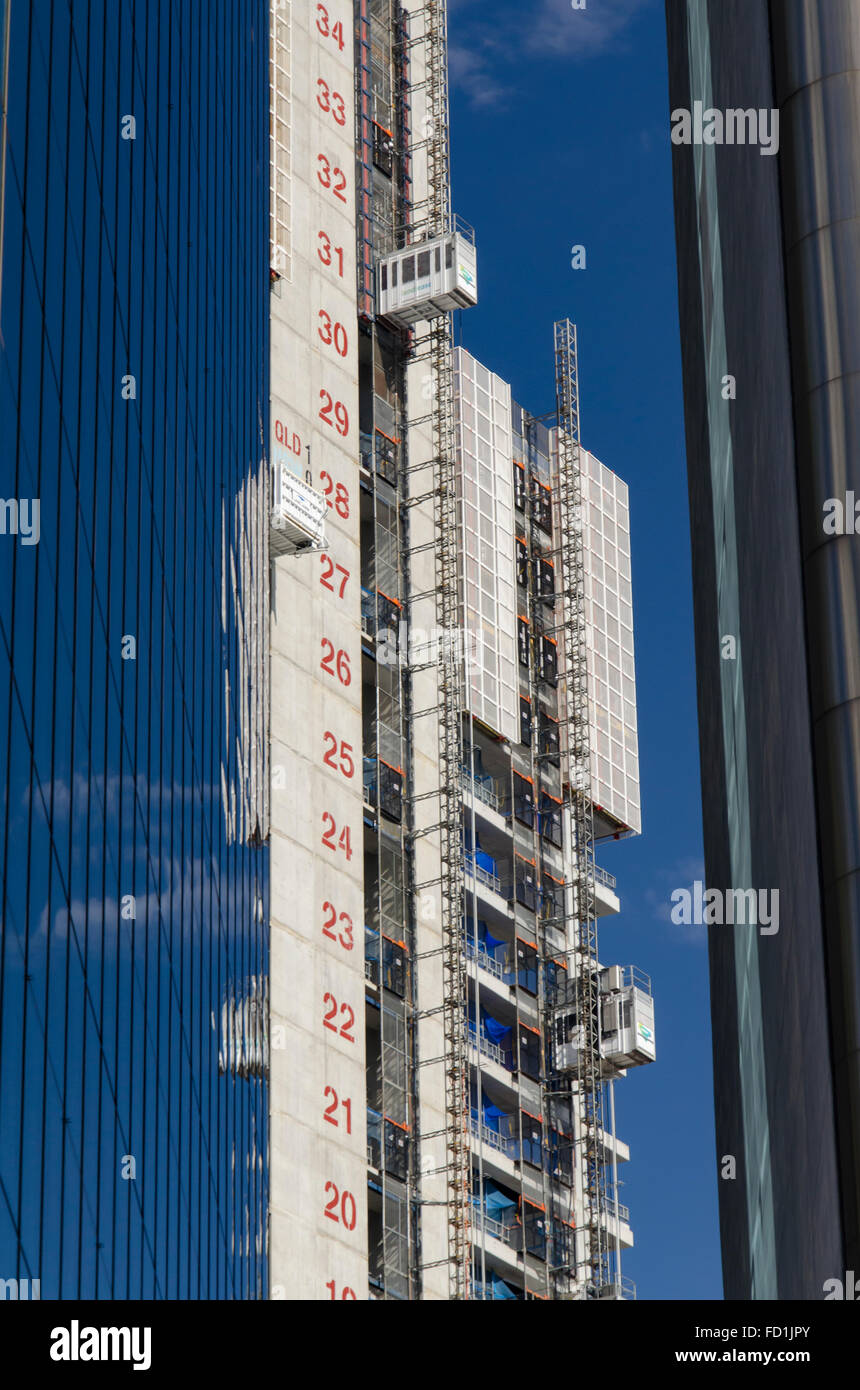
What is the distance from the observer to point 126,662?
60156 millimetres

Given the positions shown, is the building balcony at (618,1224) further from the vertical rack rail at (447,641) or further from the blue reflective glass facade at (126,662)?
the blue reflective glass facade at (126,662)

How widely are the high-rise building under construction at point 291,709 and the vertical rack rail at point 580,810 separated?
29 centimetres

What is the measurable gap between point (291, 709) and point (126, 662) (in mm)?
34110

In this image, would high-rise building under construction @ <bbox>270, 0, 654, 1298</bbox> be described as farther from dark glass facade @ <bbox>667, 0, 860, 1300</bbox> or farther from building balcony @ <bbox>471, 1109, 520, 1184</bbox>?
dark glass facade @ <bbox>667, 0, 860, 1300</bbox>

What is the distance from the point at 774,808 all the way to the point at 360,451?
7601cm

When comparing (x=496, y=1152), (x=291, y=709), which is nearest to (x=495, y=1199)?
(x=496, y=1152)

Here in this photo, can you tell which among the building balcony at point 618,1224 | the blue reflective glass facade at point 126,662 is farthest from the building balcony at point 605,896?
the blue reflective glass facade at point 126,662

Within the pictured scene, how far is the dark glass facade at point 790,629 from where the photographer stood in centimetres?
2823

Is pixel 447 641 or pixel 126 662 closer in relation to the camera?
pixel 126 662

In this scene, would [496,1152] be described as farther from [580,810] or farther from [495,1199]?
[580,810]

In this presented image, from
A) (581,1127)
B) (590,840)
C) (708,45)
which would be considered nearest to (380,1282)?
(581,1127)

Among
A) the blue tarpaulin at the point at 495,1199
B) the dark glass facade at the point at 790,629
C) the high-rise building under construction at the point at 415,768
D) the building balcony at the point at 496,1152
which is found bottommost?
the dark glass facade at the point at 790,629

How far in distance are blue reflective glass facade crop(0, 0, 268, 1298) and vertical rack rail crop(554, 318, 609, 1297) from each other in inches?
1244

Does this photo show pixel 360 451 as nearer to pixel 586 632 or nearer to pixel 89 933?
pixel 586 632
